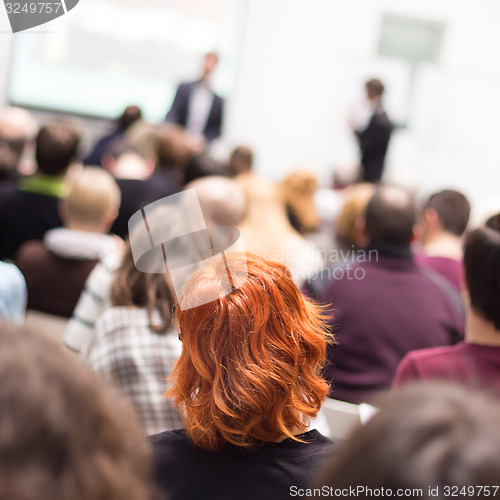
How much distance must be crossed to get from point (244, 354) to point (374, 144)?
5.55 metres

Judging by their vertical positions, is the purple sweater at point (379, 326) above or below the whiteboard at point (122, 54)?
below

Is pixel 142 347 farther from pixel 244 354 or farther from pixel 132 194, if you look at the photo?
pixel 132 194

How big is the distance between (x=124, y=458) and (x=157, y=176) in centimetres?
319

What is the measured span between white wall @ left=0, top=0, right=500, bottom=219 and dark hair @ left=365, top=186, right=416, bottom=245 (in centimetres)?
472

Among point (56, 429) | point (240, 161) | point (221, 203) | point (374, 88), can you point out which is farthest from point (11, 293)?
point (374, 88)

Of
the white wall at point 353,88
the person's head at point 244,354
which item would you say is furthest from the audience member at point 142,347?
the white wall at point 353,88

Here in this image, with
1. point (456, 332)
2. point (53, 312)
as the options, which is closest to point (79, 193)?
point (53, 312)

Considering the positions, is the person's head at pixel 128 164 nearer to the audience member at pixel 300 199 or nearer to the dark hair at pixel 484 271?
the audience member at pixel 300 199

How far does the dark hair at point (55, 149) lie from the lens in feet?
10.2

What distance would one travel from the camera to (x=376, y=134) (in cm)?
639

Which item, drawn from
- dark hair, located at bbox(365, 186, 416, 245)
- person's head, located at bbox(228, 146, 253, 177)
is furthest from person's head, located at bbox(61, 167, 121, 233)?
person's head, located at bbox(228, 146, 253, 177)

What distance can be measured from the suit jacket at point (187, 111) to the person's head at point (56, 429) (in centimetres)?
576

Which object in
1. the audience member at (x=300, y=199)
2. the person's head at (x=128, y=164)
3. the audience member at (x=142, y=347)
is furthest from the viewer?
the audience member at (x=300, y=199)

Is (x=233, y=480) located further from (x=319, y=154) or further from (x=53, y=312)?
(x=319, y=154)
